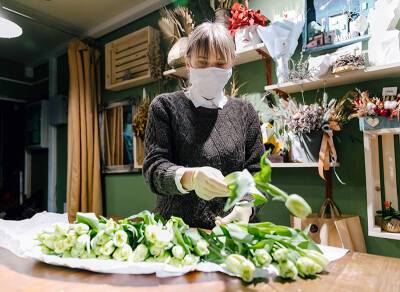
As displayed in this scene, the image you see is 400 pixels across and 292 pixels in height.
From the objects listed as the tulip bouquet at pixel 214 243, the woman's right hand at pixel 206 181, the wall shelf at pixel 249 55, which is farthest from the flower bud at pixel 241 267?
the wall shelf at pixel 249 55

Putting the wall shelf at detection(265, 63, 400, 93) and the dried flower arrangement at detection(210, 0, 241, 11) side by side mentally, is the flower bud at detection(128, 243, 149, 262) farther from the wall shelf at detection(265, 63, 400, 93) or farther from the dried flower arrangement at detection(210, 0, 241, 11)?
the dried flower arrangement at detection(210, 0, 241, 11)

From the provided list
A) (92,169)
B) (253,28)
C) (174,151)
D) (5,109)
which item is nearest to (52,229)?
(174,151)

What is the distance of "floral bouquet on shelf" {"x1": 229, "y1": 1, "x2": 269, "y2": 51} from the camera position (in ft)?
5.76

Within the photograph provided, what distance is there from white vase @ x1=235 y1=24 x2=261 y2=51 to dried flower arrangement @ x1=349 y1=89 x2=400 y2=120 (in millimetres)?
633

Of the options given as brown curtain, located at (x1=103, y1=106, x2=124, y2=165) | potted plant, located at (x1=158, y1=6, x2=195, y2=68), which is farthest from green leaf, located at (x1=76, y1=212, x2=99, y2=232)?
brown curtain, located at (x1=103, y1=106, x2=124, y2=165)

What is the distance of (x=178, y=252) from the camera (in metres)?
0.59

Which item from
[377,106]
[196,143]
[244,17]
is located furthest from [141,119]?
[377,106]

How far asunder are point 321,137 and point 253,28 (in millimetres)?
721

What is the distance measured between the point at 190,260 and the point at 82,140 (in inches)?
99.2

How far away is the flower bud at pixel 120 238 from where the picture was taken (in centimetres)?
62

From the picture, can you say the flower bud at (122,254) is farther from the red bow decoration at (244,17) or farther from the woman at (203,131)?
the red bow decoration at (244,17)

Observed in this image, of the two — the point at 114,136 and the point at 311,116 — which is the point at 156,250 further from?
the point at 114,136

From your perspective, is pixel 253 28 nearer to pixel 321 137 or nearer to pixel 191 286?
pixel 321 137

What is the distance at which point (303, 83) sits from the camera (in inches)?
62.1
